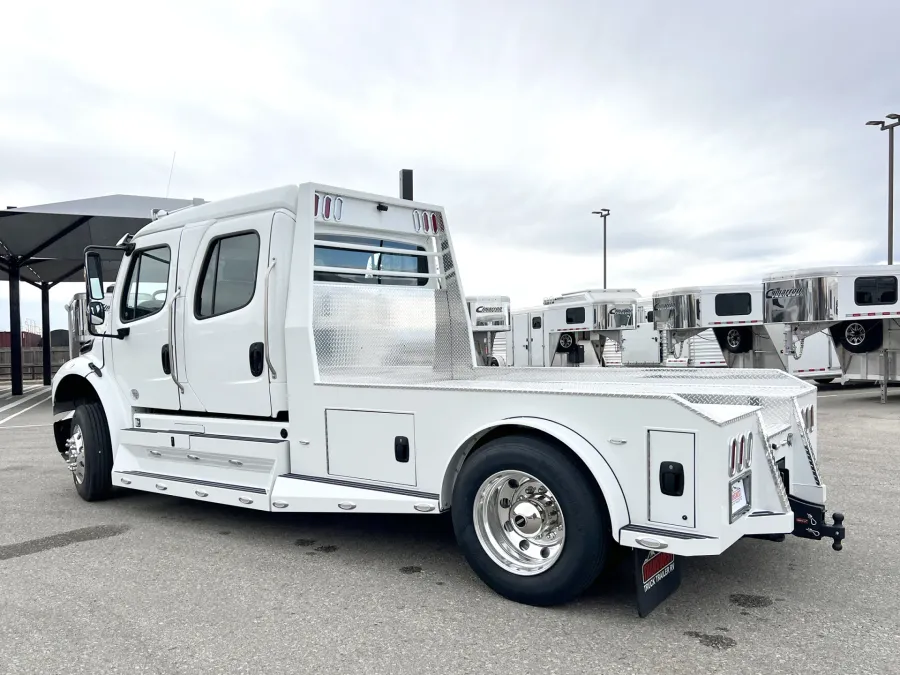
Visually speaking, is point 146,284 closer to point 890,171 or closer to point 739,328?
point 739,328

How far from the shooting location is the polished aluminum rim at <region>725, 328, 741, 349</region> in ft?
52.7

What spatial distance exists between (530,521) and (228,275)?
2899mm

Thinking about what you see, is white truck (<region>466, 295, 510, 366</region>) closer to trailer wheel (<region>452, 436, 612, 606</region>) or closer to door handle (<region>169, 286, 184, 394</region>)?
door handle (<region>169, 286, 184, 394</region>)

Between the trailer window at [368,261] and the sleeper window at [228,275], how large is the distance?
0.47 meters

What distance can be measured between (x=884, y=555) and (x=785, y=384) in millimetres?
1178

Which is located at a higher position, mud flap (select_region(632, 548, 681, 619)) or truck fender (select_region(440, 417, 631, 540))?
truck fender (select_region(440, 417, 631, 540))

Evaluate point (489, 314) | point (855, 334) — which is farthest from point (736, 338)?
point (489, 314)

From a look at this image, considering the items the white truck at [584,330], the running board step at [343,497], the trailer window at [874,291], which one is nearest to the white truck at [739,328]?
the trailer window at [874,291]

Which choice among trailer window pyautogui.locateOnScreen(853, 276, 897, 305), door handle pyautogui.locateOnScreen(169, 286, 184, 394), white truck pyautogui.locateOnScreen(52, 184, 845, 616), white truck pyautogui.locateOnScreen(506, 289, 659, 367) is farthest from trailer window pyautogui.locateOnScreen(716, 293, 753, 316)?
door handle pyautogui.locateOnScreen(169, 286, 184, 394)

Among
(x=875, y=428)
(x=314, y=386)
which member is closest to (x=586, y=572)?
(x=314, y=386)

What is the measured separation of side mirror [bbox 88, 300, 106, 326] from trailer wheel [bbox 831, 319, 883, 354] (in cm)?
1341

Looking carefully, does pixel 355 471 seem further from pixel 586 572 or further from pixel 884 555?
pixel 884 555

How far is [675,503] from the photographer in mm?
3225

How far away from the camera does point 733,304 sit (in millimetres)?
15484
